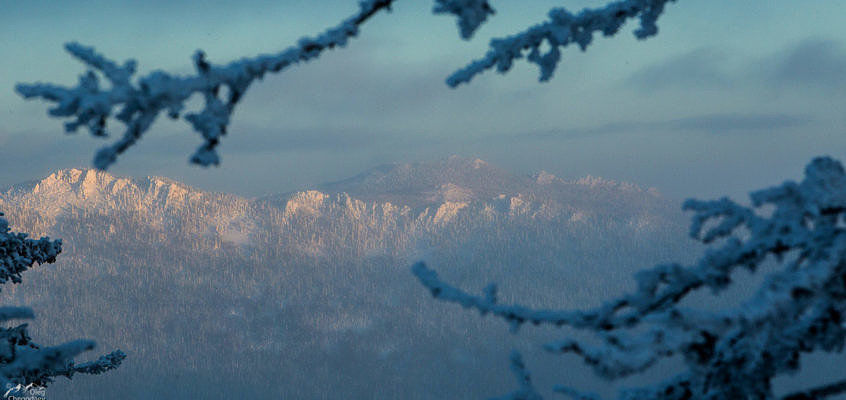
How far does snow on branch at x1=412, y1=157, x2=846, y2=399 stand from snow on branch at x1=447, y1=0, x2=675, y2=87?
1.60m

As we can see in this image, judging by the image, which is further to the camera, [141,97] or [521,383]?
[521,383]

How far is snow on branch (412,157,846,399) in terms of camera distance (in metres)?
3.03

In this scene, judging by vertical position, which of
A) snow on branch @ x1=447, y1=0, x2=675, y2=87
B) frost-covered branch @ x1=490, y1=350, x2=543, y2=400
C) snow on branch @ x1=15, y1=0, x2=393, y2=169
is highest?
snow on branch @ x1=447, y1=0, x2=675, y2=87

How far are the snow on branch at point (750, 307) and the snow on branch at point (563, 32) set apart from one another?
5.25 feet

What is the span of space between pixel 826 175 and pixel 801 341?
917 mm

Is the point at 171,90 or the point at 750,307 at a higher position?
the point at 171,90

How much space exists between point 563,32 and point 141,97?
2.95 meters

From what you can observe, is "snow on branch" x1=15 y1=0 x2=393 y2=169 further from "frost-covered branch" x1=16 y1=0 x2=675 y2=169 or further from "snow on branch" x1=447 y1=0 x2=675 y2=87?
"snow on branch" x1=447 y1=0 x2=675 y2=87

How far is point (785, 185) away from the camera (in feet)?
11.6

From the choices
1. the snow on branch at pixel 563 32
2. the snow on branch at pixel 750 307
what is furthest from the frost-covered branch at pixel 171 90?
the snow on branch at pixel 750 307

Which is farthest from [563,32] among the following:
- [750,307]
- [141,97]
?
[141,97]

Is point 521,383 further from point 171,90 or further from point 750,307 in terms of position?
point 171,90

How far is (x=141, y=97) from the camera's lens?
2.91 m

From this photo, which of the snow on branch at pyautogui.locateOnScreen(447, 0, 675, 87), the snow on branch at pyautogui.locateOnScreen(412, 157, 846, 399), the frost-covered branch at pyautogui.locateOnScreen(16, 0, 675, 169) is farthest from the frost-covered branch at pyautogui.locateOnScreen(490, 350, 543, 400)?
the frost-covered branch at pyautogui.locateOnScreen(16, 0, 675, 169)
